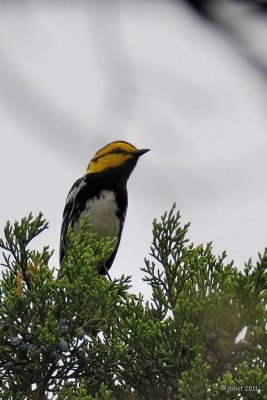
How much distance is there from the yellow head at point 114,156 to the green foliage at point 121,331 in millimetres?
3505

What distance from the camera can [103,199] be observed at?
6285 mm

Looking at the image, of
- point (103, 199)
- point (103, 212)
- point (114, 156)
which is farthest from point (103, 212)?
point (114, 156)

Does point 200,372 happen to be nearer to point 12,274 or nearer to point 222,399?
point 222,399

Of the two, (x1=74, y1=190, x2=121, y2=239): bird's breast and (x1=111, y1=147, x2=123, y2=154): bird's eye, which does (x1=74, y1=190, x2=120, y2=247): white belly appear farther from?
(x1=111, y1=147, x2=123, y2=154): bird's eye

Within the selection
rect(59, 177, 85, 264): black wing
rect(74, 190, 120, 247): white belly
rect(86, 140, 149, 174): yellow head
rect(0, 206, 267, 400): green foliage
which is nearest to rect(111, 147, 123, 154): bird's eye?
rect(86, 140, 149, 174): yellow head

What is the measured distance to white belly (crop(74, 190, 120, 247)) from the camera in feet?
20.4

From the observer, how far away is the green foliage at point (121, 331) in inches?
116

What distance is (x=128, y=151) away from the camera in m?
6.84

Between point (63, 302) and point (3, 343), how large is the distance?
319 millimetres

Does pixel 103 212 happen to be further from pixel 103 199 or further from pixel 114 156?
pixel 114 156

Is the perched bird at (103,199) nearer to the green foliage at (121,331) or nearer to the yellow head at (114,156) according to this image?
the yellow head at (114,156)

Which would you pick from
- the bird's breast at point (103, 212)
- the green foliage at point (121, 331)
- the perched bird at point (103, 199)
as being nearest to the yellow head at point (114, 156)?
the perched bird at point (103, 199)

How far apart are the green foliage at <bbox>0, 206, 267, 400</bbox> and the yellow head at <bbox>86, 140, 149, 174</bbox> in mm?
3505

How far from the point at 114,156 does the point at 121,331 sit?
3.86 meters
